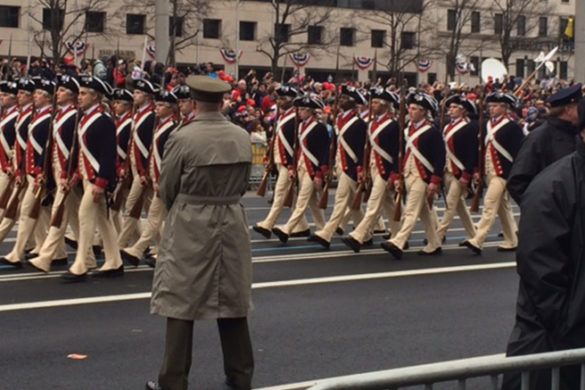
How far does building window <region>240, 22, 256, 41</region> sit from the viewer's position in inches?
2741

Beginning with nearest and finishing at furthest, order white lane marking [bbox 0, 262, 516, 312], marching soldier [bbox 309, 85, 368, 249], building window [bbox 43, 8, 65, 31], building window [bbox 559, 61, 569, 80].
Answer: white lane marking [bbox 0, 262, 516, 312], marching soldier [bbox 309, 85, 368, 249], building window [bbox 43, 8, 65, 31], building window [bbox 559, 61, 569, 80]

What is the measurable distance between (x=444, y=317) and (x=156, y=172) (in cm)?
441

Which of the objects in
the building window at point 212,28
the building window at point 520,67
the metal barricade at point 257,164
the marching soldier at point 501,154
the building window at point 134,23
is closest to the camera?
the marching soldier at point 501,154

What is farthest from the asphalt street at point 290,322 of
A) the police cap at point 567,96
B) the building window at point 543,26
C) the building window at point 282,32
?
the building window at point 543,26

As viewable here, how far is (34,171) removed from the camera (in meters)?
13.2

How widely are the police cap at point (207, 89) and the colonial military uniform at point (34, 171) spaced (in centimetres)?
571

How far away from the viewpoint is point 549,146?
836 centimetres

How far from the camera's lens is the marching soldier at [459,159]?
15.8 meters

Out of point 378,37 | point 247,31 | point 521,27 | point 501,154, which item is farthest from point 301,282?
point 521,27

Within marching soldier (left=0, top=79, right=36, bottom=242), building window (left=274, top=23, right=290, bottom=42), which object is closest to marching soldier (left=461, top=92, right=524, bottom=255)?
marching soldier (left=0, top=79, right=36, bottom=242)

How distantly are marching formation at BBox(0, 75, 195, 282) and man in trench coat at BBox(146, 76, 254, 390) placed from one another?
4818mm

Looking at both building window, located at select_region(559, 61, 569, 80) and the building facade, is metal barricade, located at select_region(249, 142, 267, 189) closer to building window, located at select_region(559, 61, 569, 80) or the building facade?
the building facade

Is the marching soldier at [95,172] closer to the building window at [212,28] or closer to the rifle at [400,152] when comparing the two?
the rifle at [400,152]

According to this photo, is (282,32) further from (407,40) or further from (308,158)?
(308,158)
